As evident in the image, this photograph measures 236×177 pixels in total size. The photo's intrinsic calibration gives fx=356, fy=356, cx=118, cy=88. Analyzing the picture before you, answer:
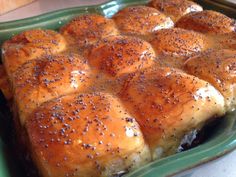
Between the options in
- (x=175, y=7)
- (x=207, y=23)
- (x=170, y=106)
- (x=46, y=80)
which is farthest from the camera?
(x=175, y=7)

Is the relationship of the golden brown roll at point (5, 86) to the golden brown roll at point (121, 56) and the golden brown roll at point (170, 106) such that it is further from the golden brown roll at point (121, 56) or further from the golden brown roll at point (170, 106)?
the golden brown roll at point (170, 106)

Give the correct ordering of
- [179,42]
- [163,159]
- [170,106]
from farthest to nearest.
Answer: [179,42] < [170,106] < [163,159]

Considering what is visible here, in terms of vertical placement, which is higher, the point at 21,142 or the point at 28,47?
the point at 28,47

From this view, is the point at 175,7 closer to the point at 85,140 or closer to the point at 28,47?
the point at 28,47

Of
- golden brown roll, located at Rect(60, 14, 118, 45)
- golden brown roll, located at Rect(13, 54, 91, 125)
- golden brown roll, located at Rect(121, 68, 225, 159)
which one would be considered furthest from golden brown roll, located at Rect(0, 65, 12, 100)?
golden brown roll, located at Rect(121, 68, 225, 159)

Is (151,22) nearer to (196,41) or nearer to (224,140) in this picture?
(196,41)

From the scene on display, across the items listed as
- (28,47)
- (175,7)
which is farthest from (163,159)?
(175,7)

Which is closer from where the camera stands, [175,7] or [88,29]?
[88,29]

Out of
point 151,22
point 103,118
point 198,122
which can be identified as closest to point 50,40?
point 151,22
